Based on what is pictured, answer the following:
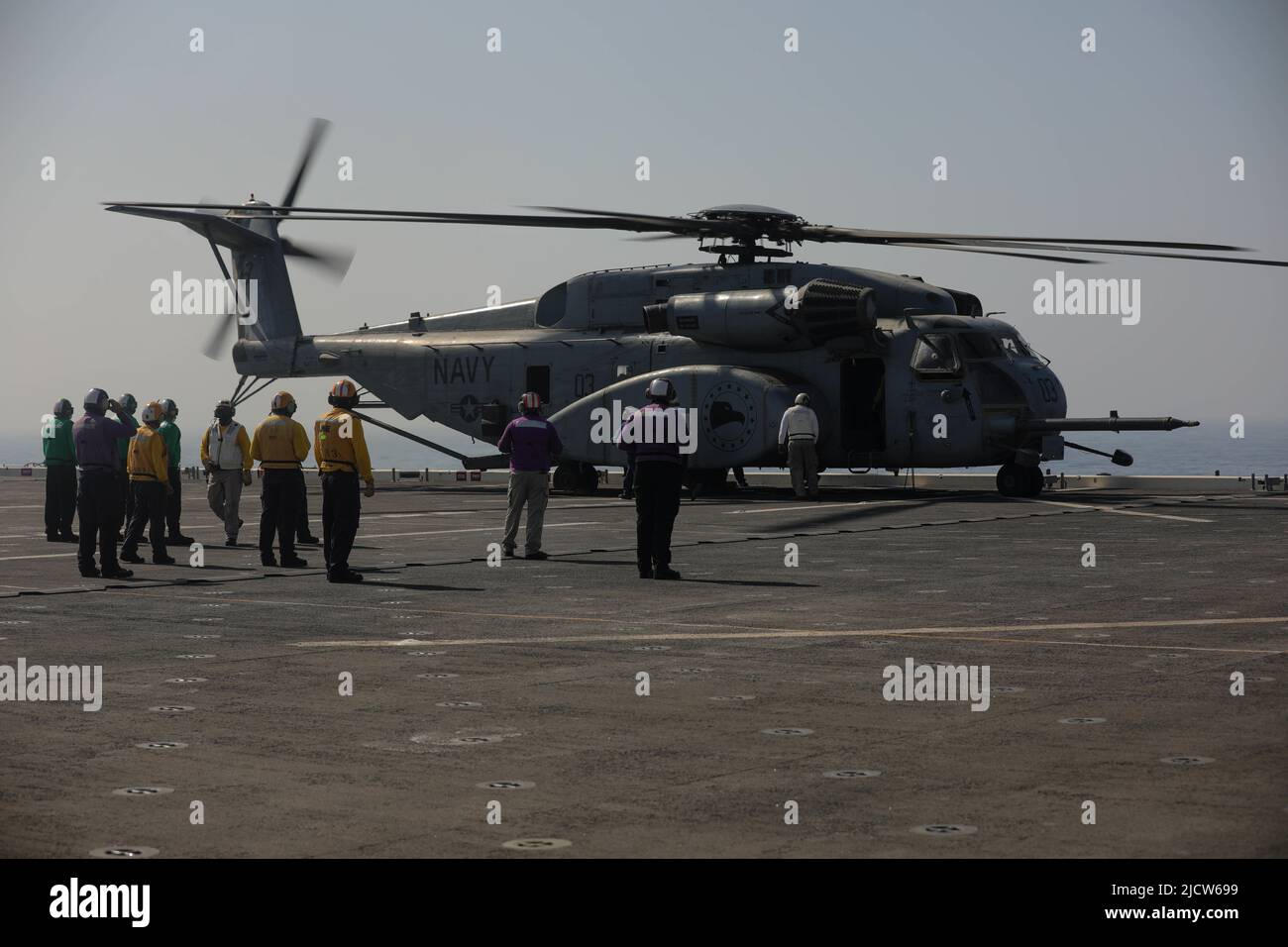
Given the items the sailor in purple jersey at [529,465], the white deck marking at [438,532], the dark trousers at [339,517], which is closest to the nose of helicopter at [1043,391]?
the white deck marking at [438,532]

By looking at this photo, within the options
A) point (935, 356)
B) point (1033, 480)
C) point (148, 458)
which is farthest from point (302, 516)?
point (1033, 480)

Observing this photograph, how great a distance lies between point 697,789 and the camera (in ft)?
23.2

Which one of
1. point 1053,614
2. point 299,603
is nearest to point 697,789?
point 1053,614

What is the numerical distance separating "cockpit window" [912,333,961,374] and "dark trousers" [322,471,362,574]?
49.0ft

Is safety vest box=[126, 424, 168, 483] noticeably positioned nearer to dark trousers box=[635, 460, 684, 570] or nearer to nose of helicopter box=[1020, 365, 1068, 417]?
dark trousers box=[635, 460, 684, 570]

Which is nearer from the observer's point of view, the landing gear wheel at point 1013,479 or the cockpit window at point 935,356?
the cockpit window at point 935,356

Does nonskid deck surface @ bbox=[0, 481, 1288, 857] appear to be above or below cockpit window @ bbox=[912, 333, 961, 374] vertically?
below

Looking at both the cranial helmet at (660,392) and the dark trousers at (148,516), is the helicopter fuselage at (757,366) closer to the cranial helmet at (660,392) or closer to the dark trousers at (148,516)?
the cranial helmet at (660,392)

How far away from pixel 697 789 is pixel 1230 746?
2.71m

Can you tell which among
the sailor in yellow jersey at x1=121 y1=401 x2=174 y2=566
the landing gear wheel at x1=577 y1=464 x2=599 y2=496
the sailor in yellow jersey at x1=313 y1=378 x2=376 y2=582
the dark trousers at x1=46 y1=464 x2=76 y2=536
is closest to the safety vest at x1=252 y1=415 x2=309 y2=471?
the sailor in yellow jersey at x1=313 y1=378 x2=376 y2=582

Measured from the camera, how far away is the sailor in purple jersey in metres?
19.2

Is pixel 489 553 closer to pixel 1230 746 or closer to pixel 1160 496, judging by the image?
pixel 1230 746

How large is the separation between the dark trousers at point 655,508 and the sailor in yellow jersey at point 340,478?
2823 millimetres

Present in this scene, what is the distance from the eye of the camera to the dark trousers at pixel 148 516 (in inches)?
779
